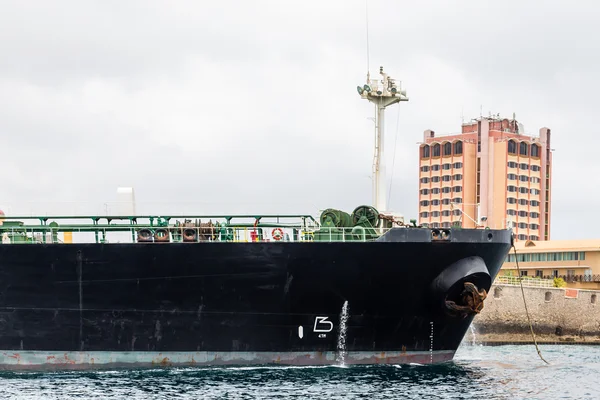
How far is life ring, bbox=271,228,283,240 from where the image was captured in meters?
35.1

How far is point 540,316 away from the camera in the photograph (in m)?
68.9

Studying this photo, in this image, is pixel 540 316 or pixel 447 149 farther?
pixel 447 149

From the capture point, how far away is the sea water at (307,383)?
97.7 ft

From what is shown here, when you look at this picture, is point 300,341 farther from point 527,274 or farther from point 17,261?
point 527,274

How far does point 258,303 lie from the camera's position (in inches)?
1340

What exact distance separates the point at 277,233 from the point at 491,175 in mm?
96995

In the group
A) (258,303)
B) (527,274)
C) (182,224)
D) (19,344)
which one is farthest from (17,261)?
(527,274)

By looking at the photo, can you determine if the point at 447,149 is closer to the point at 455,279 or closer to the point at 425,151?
the point at 425,151

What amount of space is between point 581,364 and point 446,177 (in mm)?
89832

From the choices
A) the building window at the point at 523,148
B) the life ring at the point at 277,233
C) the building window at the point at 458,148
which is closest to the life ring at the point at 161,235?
the life ring at the point at 277,233

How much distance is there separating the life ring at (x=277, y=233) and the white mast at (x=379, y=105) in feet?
20.4

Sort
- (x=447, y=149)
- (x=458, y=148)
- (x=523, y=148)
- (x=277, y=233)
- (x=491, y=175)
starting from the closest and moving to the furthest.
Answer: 1. (x=277, y=233)
2. (x=491, y=175)
3. (x=523, y=148)
4. (x=458, y=148)
5. (x=447, y=149)

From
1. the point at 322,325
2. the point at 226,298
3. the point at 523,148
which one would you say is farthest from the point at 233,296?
the point at 523,148

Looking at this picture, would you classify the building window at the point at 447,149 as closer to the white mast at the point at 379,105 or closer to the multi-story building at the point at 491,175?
the multi-story building at the point at 491,175
